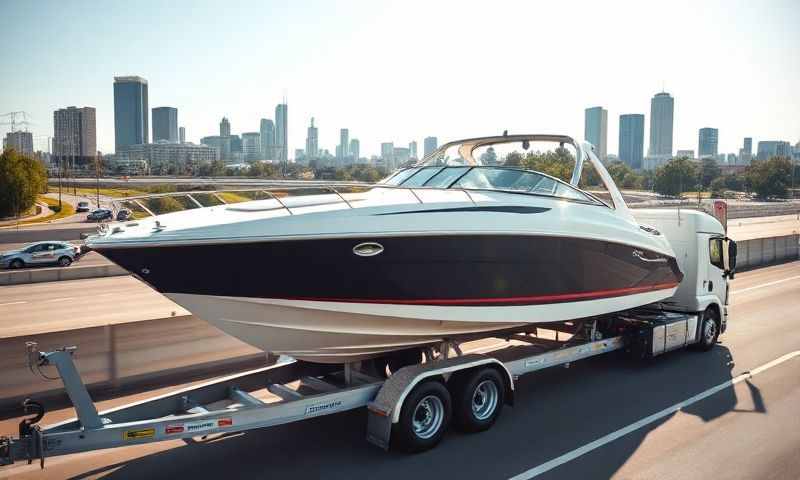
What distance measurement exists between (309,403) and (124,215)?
8.07 ft

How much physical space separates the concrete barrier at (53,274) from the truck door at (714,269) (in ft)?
67.0

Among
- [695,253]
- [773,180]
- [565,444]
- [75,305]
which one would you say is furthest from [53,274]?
[773,180]

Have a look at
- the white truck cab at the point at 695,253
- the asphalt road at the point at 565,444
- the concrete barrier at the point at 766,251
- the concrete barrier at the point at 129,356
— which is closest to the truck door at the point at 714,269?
the white truck cab at the point at 695,253

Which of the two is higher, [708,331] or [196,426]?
[196,426]

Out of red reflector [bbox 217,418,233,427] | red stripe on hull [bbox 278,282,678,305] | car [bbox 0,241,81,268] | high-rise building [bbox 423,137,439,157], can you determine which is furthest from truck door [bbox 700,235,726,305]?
car [bbox 0,241,81,268]

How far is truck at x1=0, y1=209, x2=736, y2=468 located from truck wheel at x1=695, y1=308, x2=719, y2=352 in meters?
0.22

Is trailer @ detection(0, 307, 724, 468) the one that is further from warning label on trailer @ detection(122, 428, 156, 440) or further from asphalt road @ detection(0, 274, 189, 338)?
asphalt road @ detection(0, 274, 189, 338)

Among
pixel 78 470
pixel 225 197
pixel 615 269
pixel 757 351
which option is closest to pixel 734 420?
pixel 615 269

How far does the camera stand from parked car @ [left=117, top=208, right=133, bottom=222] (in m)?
5.99

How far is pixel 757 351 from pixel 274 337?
28.0 ft

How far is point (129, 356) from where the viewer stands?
8.13 meters

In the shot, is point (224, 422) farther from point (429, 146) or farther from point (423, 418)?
point (429, 146)

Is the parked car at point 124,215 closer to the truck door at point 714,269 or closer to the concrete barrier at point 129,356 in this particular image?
the concrete barrier at point 129,356

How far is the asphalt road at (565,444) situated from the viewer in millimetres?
6012
